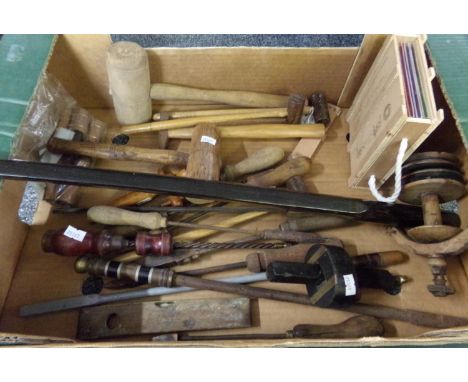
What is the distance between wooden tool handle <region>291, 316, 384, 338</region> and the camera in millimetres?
914

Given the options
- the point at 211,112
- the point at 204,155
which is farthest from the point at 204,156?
the point at 211,112

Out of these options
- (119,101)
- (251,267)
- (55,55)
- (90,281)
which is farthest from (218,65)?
(90,281)

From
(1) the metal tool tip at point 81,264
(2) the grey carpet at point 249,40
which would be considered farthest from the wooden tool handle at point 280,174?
(2) the grey carpet at point 249,40

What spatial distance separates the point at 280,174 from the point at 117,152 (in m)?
0.45

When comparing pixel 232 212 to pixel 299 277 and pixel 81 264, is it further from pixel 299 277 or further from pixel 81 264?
pixel 81 264

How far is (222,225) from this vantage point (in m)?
1.06

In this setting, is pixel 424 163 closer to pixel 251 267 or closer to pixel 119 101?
pixel 251 267

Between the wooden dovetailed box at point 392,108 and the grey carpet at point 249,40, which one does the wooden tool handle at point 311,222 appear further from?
the grey carpet at point 249,40

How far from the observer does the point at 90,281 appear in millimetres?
1022

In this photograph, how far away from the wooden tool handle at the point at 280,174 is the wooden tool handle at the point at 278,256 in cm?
19

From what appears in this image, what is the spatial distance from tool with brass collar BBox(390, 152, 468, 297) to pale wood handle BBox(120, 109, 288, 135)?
420 millimetres

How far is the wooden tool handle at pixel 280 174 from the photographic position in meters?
1.07

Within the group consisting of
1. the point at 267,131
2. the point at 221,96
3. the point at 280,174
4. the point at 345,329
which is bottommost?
the point at 345,329

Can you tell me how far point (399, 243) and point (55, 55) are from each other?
1081 mm
